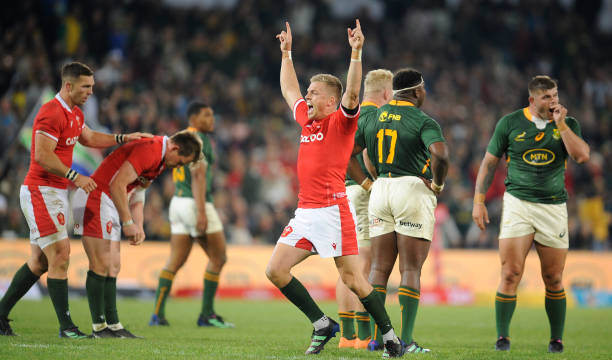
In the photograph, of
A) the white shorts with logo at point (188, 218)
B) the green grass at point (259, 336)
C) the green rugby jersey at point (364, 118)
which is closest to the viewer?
the green grass at point (259, 336)

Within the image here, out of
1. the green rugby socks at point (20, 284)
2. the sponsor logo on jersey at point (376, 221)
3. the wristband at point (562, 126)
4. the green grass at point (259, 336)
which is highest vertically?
the wristband at point (562, 126)

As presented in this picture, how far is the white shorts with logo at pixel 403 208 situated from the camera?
23.4 ft

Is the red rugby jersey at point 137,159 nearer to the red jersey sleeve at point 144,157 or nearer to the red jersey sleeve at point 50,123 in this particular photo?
the red jersey sleeve at point 144,157

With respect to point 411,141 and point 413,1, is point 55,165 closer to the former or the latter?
point 411,141

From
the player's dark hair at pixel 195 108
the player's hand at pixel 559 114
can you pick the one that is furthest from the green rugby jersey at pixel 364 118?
the player's dark hair at pixel 195 108

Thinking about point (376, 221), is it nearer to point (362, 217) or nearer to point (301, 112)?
point (362, 217)

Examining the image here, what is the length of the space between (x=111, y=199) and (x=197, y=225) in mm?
2483

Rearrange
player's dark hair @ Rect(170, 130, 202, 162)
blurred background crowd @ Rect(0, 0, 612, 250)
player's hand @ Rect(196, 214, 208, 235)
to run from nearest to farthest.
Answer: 1. player's dark hair @ Rect(170, 130, 202, 162)
2. player's hand @ Rect(196, 214, 208, 235)
3. blurred background crowd @ Rect(0, 0, 612, 250)

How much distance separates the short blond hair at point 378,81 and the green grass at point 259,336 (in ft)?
9.45

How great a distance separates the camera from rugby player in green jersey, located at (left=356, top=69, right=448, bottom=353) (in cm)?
705

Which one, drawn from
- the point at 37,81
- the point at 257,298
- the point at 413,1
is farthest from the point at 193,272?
the point at 413,1

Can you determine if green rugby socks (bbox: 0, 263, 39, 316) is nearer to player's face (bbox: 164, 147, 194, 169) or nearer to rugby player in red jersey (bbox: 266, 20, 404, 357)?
player's face (bbox: 164, 147, 194, 169)

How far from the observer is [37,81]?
17844mm

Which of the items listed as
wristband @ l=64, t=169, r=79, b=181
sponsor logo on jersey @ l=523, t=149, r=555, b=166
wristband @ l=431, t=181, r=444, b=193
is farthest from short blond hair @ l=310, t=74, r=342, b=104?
wristband @ l=64, t=169, r=79, b=181
